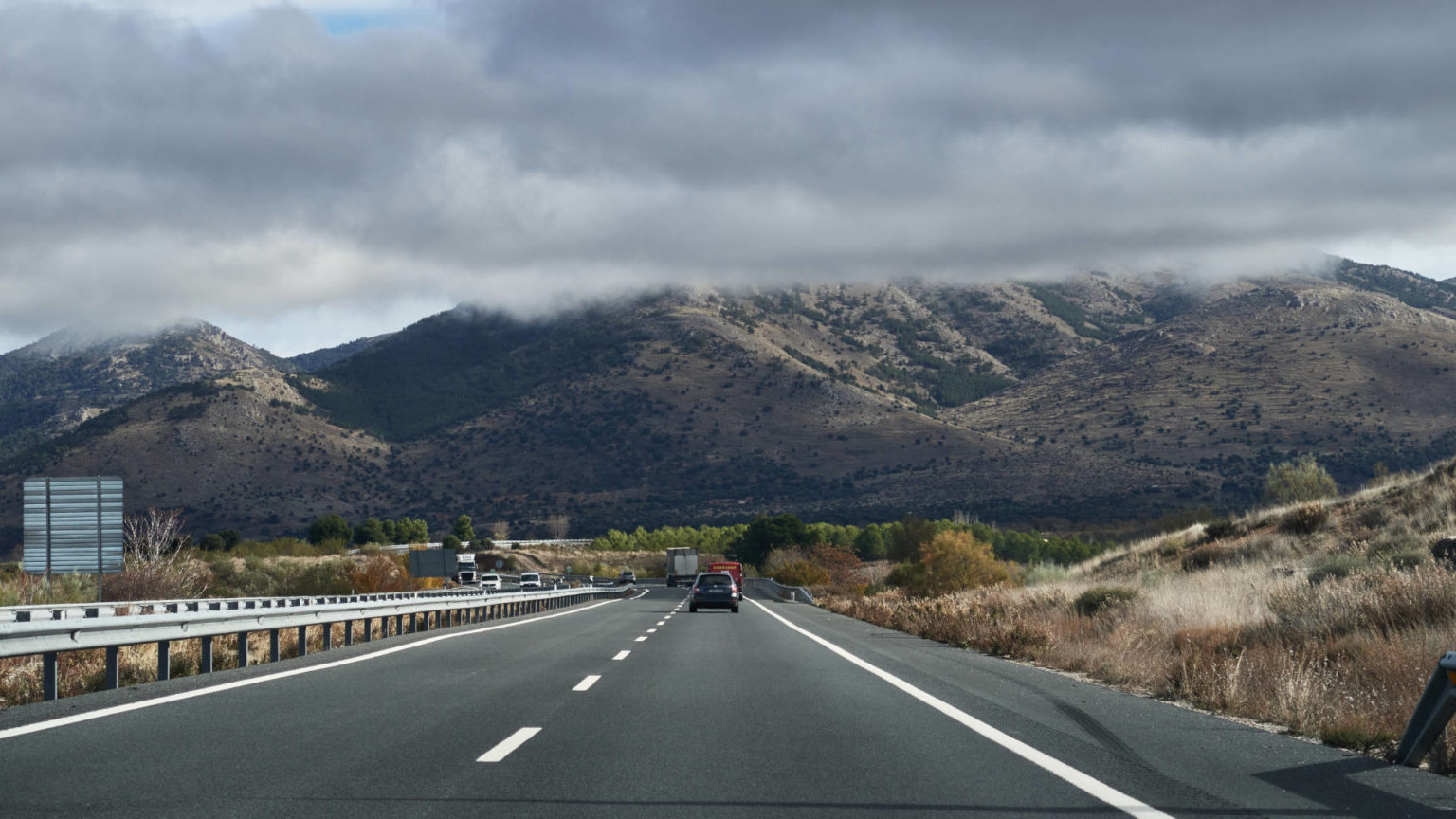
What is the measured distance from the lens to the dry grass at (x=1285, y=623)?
11.2 meters

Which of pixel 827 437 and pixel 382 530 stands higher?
pixel 827 437

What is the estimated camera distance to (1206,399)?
5802 inches

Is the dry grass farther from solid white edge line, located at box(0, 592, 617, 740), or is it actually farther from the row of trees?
the row of trees

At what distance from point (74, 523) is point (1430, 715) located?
31523 millimetres

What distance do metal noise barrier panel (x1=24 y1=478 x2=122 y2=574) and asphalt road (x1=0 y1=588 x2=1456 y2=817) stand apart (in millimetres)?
19726

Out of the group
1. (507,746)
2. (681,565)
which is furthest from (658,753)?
(681,565)

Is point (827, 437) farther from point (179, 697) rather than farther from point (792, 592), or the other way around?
point (179, 697)

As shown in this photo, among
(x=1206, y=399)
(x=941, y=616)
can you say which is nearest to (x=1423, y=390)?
(x=1206, y=399)

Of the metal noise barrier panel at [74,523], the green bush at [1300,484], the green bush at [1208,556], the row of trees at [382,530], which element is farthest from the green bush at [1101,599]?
the row of trees at [382,530]

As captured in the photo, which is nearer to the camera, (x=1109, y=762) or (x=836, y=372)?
(x=1109, y=762)

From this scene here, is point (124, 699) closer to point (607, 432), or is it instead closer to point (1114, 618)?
point (1114, 618)

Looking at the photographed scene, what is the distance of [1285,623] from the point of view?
53.3 feet

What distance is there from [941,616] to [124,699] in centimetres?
1789

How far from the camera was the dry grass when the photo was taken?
1119 centimetres
